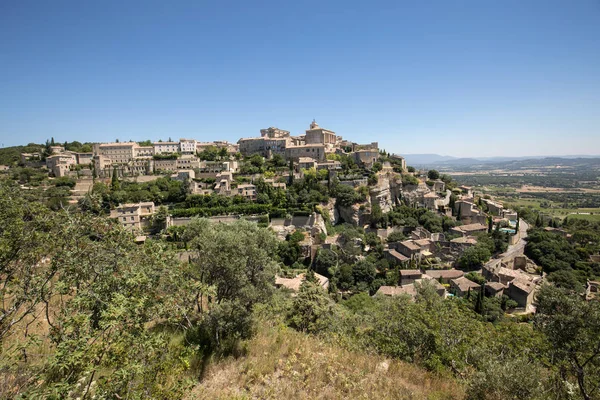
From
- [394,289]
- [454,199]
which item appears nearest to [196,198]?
[394,289]

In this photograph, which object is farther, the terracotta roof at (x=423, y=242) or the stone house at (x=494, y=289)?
the terracotta roof at (x=423, y=242)

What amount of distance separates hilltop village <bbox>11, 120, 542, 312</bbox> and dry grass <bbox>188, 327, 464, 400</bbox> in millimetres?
13904

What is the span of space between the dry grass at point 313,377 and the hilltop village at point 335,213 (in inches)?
547

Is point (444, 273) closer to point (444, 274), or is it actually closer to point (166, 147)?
point (444, 274)

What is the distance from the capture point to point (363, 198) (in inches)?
1550

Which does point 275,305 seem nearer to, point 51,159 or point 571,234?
point 571,234

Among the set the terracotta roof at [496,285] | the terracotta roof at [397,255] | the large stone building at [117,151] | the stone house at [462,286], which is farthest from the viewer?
the large stone building at [117,151]

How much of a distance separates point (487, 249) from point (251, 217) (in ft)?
91.7

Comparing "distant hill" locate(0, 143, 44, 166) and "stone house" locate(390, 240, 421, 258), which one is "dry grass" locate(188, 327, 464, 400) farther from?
"distant hill" locate(0, 143, 44, 166)

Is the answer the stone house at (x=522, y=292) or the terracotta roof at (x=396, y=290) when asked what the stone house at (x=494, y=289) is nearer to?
the stone house at (x=522, y=292)

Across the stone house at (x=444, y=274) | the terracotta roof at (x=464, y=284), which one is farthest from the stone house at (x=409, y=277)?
the terracotta roof at (x=464, y=284)

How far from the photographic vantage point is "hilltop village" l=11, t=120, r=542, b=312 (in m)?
27.9

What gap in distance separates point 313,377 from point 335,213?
33.4 m

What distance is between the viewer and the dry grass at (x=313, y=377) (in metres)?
6.02
